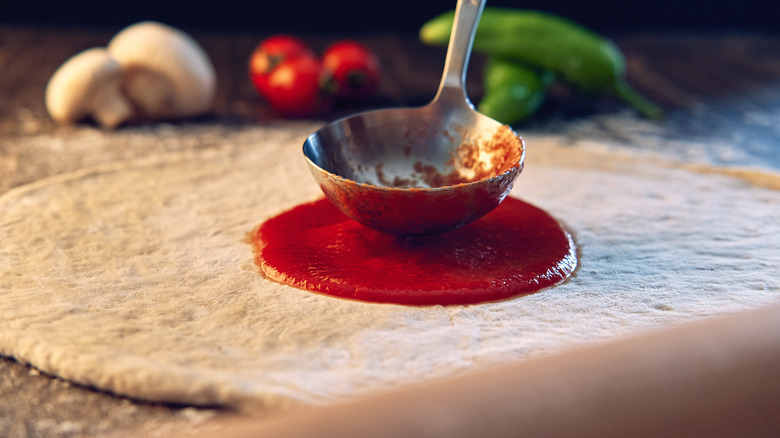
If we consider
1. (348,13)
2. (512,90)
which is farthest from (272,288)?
(348,13)

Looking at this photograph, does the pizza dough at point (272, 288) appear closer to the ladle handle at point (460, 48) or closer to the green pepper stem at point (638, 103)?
the ladle handle at point (460, 48)

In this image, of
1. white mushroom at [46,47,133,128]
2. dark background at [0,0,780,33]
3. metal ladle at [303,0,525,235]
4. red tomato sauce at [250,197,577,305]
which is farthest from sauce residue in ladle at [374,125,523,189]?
dark background at [0,0,780,33]

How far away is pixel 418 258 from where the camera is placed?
1.46 meters

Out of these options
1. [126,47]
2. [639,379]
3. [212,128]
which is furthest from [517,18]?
[639,379]

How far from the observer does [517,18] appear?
2.86 metres

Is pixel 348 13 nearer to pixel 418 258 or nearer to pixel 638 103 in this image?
pixel 638 103

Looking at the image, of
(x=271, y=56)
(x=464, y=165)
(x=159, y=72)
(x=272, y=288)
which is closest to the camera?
(x=272, y=288)

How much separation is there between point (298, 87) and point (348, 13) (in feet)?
5.04

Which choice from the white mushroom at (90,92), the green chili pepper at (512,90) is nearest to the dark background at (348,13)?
the green chili pepper at (512,90)

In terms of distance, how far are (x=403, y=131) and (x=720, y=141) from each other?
133 centimetres

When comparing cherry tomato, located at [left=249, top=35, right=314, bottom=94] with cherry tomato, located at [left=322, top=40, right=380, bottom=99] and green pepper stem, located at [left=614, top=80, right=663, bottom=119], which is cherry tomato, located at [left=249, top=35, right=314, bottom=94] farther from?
green pepper stem, located at [left=614, top=80, right=663, bottom=119]

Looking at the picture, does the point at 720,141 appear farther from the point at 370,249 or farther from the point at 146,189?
the point at 146,189

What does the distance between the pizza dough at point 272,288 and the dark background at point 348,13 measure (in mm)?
2205

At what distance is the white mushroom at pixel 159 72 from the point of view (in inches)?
103
